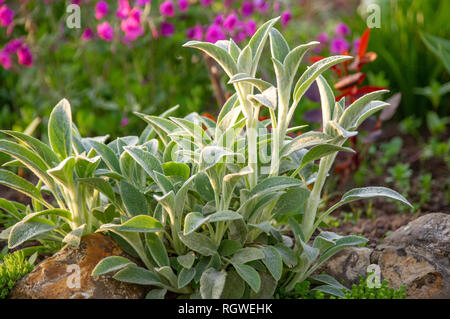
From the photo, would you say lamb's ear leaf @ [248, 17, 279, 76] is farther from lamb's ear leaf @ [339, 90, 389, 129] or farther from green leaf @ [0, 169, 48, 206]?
green leaf @ [0, 169, 48, 206]

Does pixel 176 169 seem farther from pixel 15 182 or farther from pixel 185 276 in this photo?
pixel 15 182

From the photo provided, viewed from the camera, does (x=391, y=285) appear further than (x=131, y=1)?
No

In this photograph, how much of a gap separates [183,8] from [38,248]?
1.71 metres

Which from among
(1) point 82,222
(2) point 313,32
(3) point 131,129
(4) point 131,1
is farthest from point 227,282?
(2) point 313,32

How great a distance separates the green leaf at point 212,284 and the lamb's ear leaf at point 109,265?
238mm

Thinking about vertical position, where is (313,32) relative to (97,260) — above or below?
above

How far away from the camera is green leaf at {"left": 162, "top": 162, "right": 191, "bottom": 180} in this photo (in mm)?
1667

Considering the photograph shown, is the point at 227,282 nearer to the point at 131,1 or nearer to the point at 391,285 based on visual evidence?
the point at 391,285

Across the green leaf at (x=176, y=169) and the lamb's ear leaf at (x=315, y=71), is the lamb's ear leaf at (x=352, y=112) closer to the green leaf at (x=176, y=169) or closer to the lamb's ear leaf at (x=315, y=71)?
the lamb's ear leaf at (x=315, y=71)

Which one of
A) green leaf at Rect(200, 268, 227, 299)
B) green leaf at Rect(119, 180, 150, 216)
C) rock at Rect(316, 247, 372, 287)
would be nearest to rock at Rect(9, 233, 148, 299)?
green leaf at Rect(119, 180, 150, 216)

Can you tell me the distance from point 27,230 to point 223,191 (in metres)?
0.59

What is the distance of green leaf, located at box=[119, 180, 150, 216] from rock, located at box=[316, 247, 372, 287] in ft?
2.12

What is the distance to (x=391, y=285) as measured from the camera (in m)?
1.73

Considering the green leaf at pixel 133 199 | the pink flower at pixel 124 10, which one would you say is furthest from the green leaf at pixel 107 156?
the pink flower at pixel 124 10
